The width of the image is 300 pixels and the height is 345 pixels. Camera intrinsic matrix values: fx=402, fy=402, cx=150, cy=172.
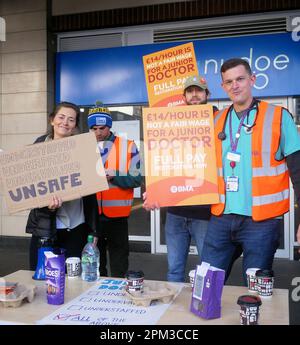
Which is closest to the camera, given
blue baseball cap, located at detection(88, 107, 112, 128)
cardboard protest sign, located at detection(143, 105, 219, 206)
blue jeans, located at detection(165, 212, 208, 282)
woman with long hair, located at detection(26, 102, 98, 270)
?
cardboard protest sign, located at detection(143, 105, 219, 206)

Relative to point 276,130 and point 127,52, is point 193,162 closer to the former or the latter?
point 276,130

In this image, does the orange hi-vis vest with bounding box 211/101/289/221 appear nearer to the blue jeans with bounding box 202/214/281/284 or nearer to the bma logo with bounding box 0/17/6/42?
the blue jeans with bounding box 202/214/281/284

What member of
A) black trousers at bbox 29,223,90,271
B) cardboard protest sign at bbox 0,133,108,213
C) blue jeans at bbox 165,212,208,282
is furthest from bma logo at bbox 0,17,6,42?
blue jeans at bbox 165,212,208,282

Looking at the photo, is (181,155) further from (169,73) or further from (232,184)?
(169,73)

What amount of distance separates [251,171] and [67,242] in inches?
48.9

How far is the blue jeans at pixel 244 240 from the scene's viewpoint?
7.41 ft

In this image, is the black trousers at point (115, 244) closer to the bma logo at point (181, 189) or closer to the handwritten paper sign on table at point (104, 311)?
the bma logo at point (181, 189)

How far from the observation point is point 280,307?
5.84 feet

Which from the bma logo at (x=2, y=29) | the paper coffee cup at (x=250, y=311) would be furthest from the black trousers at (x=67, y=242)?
the bma logo at (x=2, y=29)

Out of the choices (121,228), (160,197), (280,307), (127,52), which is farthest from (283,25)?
(280,307)

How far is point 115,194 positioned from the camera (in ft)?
11.3

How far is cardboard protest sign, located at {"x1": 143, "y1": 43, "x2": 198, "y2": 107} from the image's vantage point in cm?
285

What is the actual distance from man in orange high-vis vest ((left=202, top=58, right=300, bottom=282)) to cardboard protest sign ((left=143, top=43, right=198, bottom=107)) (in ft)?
1.95

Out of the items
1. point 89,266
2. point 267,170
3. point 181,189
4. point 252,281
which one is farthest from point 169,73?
point 252,281
